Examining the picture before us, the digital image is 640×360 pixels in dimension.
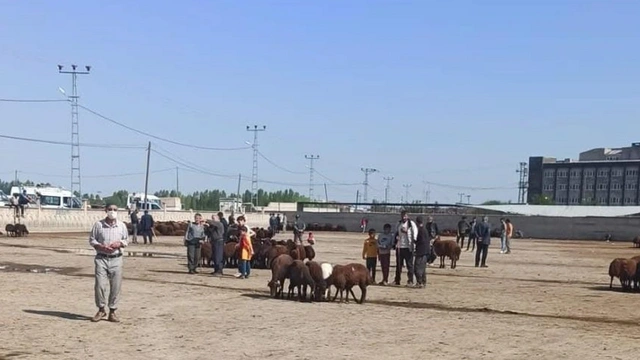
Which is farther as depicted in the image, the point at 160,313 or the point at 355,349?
the point at 160,313

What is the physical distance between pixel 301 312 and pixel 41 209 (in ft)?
140

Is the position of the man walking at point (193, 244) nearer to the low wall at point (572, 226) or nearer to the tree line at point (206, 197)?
the low wall at point (572, 226)

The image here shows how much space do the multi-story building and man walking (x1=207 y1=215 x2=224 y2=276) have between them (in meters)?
113

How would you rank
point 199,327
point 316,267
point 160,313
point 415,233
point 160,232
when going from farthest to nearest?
1. point 160,232
2. point 415,233
3. point 316,267
4. point 160,313
5. point 199,327

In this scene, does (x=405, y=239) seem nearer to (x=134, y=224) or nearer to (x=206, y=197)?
(x=134, y=224)

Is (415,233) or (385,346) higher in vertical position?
(415,233)

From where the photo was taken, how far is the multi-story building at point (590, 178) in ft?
423

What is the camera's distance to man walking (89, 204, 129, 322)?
13.2 meters

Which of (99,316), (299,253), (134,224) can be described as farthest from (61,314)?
(134,224)

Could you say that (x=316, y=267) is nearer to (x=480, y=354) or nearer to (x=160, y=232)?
(x=480, y=354)

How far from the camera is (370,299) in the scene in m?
18.0

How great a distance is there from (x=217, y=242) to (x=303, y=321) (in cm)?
969

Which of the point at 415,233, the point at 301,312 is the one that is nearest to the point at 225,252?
the point at 415,233

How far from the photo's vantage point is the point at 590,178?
449ft
